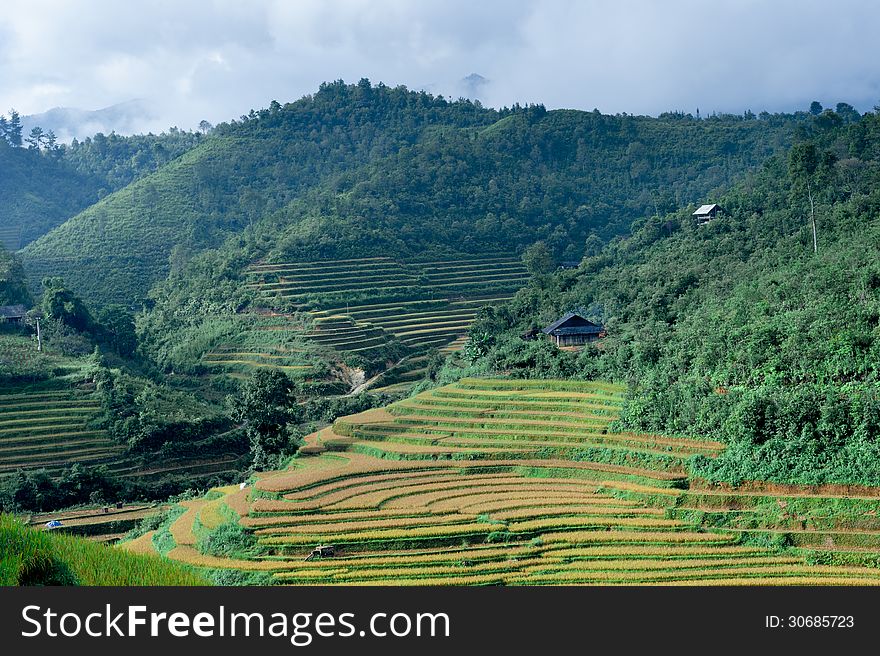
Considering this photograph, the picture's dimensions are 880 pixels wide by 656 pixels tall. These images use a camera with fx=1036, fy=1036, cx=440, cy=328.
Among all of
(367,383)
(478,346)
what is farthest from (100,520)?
(367,383)

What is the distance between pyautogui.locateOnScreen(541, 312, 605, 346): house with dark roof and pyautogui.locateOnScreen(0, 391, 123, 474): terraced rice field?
1531cm

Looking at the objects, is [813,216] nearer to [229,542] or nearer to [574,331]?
[574,331]

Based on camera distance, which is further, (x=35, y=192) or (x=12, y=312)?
(x=35, y=192)

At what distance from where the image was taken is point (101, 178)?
95.1 m

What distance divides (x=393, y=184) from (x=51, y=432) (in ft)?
124

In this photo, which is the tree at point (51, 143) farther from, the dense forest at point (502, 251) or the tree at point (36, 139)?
the dense forest at point (502, 251)

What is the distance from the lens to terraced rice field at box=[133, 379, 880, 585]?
67.2 feet

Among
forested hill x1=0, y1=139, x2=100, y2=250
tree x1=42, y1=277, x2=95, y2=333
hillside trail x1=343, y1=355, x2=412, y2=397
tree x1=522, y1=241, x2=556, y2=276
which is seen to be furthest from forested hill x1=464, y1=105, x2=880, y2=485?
forested hill x1=0, y1=139, x2=100, y2=250

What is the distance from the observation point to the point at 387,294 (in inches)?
2156

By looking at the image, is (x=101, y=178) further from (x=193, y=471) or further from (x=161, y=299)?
(x=193, y=471)

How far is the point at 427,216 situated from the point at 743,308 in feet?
126

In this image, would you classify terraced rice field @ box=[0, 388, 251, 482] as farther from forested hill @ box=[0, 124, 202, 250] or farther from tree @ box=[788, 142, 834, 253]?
forested hill @ box=[0, 124, 202, 250]

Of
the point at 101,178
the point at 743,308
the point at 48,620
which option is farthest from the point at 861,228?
the point at 101,178

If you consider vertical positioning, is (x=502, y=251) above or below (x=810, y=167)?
below
